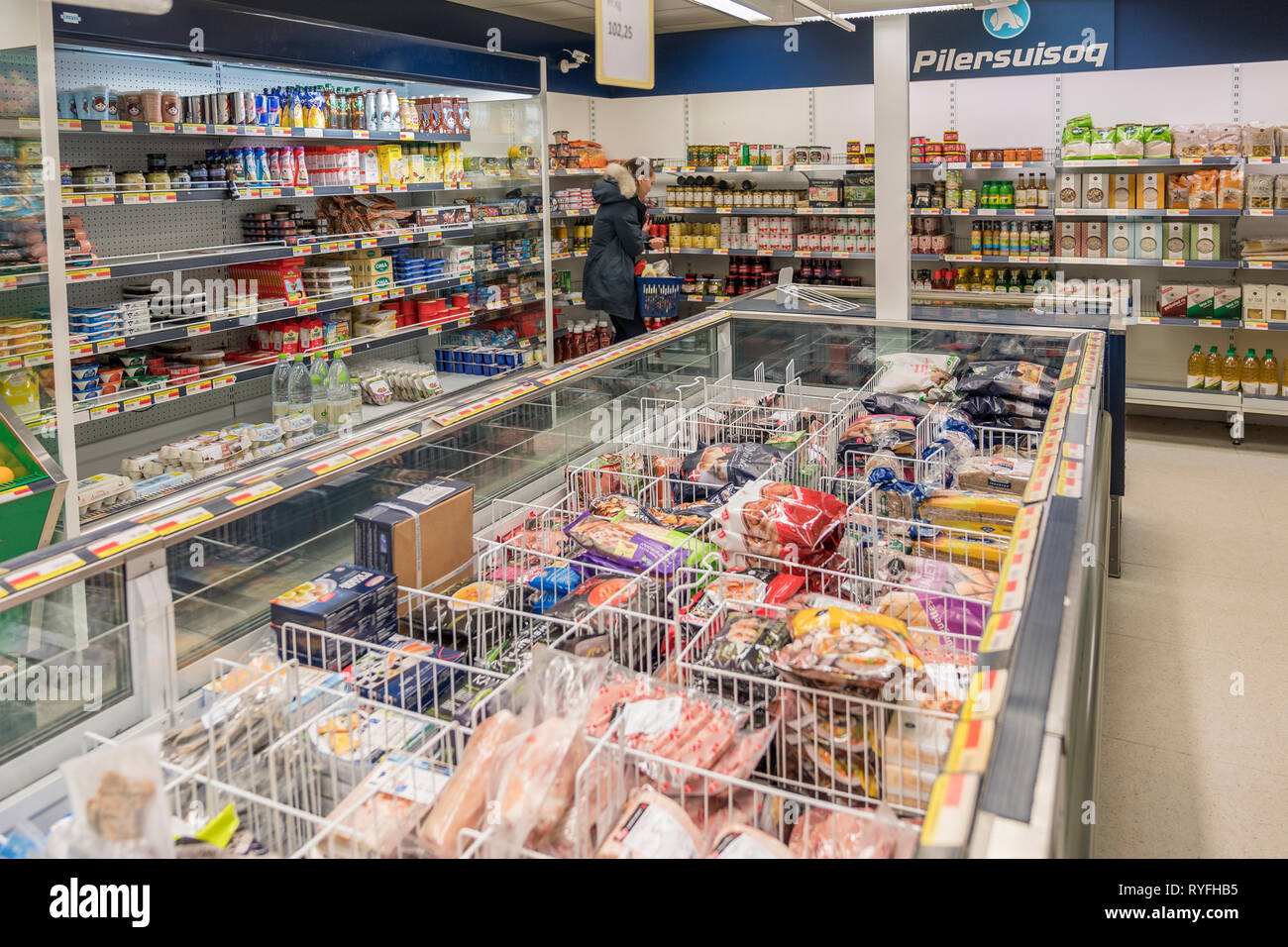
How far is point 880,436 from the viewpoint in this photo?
3.03m

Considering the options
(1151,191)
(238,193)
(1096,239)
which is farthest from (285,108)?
(1151,191)

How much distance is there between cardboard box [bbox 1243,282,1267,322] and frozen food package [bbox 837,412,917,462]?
4547mm

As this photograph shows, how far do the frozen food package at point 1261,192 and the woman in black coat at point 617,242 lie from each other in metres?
3.72

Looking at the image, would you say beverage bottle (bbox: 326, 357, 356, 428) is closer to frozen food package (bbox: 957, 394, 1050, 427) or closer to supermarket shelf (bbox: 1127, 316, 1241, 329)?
frozen food package (bbox: 957, 394, 1050, 427)

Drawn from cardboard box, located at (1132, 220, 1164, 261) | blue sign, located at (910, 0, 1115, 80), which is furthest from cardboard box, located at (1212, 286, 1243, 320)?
blue sign, located at (910, 0, 1115, 80)

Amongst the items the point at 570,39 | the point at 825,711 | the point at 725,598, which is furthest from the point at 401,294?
the point at 825,711

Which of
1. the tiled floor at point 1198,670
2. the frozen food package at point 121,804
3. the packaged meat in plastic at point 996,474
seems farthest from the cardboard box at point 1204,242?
the frozen food package at point 121,804

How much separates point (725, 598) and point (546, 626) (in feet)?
1.13

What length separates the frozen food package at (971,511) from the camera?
247cm

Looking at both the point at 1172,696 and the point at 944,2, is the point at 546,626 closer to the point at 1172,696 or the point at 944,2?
the point at 1172,696

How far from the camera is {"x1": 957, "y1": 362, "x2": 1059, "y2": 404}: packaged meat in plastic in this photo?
11.1ft

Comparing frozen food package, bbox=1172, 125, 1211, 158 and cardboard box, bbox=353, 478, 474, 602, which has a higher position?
frozen food package, bbox=1172, 125, 1211, 158

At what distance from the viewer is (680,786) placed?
1.44 m
